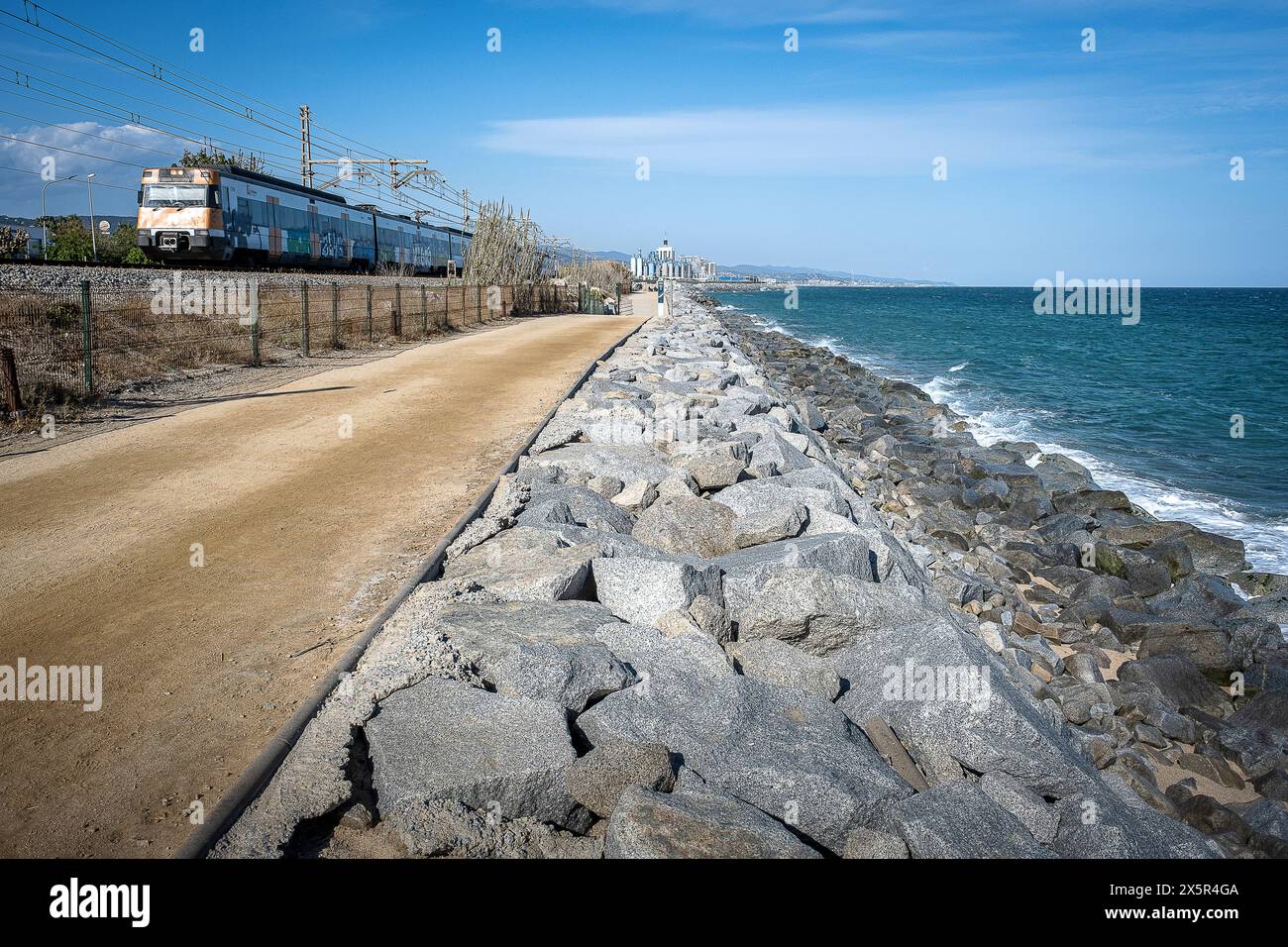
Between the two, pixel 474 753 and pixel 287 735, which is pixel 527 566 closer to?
pixel 474 753

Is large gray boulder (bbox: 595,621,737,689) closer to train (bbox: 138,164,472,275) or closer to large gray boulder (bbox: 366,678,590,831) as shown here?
large gray boulder (bbox: 366,678,590,831)

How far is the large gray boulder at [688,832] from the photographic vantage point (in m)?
3.10

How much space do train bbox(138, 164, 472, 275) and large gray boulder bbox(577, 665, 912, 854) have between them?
26.1 m

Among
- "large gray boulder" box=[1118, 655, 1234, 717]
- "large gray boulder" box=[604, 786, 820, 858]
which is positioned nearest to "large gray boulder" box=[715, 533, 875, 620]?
"large gray boulder" box=[604, 786, 820, 858]

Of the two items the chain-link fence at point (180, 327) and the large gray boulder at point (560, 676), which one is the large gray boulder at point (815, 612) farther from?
the chain-link fence at point (180, 327)

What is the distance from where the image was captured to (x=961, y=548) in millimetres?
10031

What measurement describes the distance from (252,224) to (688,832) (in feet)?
96.0

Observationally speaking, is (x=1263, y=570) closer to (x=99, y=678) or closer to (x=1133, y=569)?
(x=1133, y=569)

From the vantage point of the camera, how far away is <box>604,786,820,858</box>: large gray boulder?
3100mm

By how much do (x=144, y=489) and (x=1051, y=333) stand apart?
56933 mm

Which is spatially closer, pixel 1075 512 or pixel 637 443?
pixel 637 443

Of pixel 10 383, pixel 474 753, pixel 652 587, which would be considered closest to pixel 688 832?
pixel 474 753
